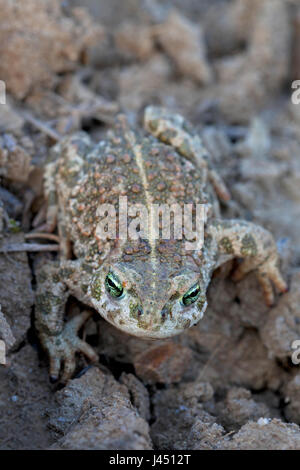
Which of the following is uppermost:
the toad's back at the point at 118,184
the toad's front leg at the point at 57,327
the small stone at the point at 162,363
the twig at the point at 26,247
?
the toad's back at the point at 118,184

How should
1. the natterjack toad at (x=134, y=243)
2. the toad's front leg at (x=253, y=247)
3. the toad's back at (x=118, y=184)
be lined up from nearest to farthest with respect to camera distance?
the natterjack toad at (x=134, y=243), the toad's back at (x=118, y=184), the toad's front leg at (x=253, y=247)

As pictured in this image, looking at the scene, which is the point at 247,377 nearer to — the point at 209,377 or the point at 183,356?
the point at 209,377

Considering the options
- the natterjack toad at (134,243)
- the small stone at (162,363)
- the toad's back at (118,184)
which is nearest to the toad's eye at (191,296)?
the natterjack toad at (134,243)

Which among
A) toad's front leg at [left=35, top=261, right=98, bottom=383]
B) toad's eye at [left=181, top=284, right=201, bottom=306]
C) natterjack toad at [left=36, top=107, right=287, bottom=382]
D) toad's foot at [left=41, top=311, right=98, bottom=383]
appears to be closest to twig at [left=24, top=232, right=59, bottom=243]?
natterjack toad at [left=36, top=107, right=287, bottom=382]

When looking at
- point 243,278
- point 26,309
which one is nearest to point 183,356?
point 243,278

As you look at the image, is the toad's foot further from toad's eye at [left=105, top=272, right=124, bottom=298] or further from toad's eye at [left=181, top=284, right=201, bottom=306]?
toad's eye at [left=181, top=284, right=201, bottom=306]

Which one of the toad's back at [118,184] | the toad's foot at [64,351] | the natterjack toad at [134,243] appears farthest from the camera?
the toad's back at [118,184]

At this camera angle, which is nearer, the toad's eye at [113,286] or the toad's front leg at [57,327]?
the toad's eye at [113,286]

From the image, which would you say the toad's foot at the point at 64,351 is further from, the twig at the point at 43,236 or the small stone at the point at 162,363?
the twig at the point at 43,236
